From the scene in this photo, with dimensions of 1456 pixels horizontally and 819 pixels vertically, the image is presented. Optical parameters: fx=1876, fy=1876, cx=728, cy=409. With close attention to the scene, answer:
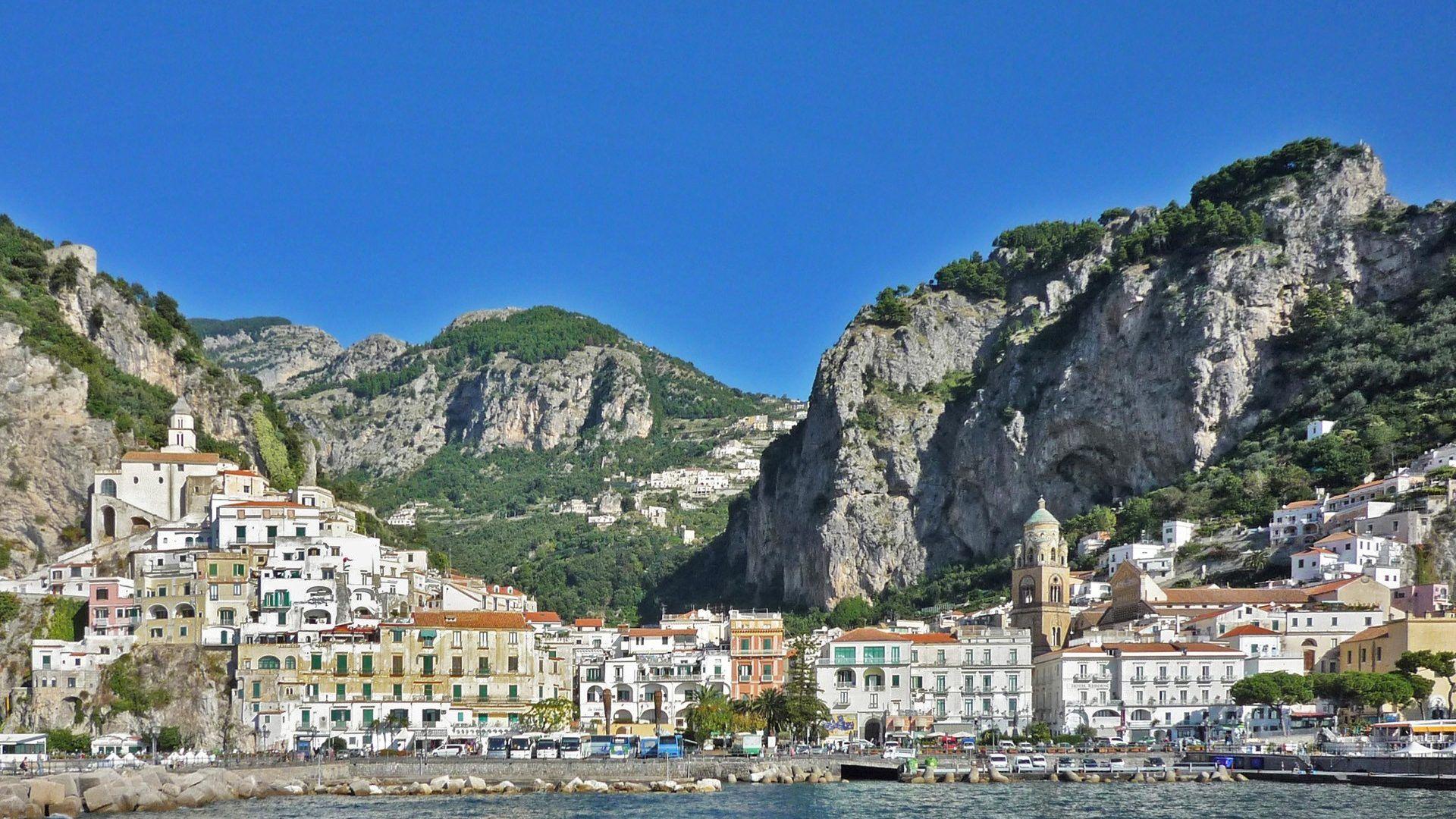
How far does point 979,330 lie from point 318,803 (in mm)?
115434

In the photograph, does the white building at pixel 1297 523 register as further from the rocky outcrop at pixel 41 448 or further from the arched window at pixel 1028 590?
the rocky outcrop at pixel 41 448

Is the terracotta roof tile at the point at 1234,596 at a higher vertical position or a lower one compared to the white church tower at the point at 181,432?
lower

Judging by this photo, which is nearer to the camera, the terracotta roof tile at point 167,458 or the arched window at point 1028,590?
the terracotta roof tile at point 167,458

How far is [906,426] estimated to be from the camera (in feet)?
491

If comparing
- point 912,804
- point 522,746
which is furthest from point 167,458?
point 912,804

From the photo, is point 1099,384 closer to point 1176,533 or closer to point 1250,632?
point 1176,533

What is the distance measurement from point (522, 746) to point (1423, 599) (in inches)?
1793

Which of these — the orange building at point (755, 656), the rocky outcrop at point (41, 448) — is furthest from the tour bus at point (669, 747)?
the rocky outcrop at point (41, 448)

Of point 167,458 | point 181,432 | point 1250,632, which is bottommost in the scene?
point 1250,632

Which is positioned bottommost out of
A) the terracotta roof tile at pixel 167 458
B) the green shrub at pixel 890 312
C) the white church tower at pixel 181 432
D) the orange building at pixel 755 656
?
the orange building at pixel 755 656

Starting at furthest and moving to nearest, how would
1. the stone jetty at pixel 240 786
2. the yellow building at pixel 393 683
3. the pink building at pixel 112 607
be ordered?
the pink building at pixel 112 607, the yellow building at pixel 393 683, the stone jetty at pixel 240 786

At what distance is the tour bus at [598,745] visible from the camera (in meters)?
69.8

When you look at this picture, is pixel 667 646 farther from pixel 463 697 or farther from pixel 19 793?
pixel 19 793

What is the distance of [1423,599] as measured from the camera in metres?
89.9
